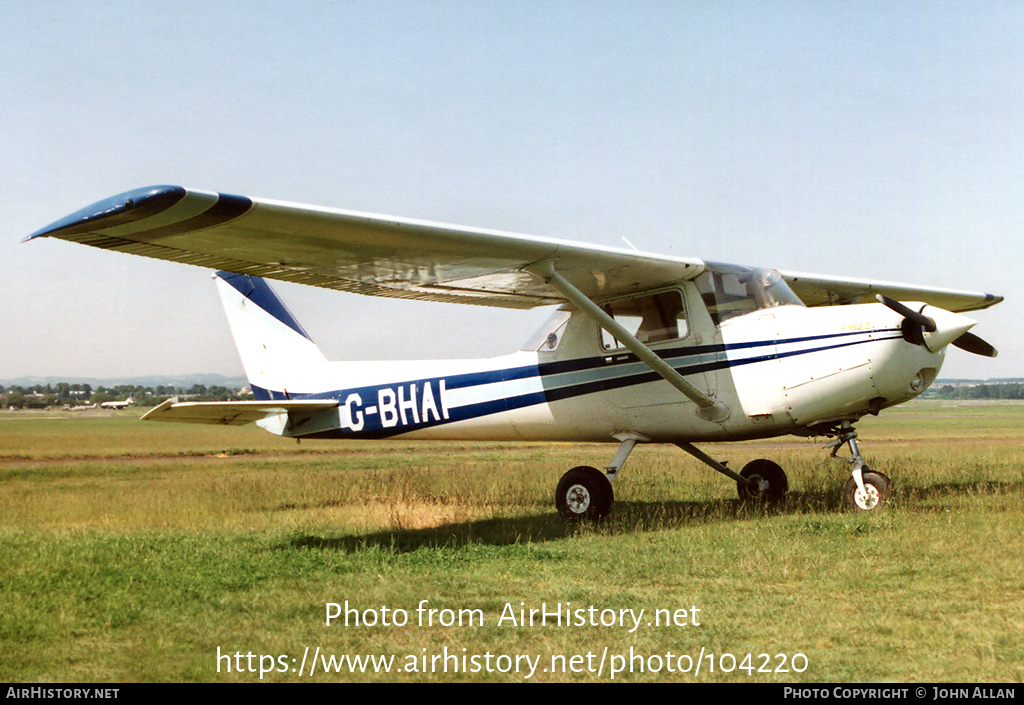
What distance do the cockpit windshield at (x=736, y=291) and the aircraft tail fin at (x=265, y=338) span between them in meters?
5.83

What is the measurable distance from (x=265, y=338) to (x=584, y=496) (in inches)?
233

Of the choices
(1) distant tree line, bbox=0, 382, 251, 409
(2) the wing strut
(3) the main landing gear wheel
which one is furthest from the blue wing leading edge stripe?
(1) distant tree line, bbox=0, 382, 251, 409

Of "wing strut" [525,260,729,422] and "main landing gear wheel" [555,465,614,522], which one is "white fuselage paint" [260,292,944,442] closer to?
"wing strut" [525,260,729,422]

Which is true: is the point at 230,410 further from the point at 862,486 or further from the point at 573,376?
the point at 862,486

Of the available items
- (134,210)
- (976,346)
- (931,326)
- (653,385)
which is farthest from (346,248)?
(976,346)

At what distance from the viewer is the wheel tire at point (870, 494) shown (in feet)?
27.8

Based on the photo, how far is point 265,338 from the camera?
12.6 meters

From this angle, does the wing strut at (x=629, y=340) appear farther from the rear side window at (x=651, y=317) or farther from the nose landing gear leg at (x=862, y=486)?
the nose landing gear leg at (x=862, y=486)

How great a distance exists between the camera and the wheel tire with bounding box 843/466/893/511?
8.48 metres

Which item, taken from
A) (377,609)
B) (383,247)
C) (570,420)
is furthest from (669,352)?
(377,609)

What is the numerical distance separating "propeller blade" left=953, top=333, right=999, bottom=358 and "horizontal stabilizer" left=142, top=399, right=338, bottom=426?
809cm

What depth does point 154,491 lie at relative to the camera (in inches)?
560

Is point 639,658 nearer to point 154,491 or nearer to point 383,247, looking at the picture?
point 383,247
